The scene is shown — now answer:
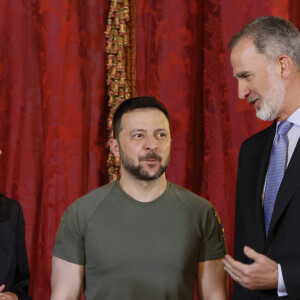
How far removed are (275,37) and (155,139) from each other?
49 centimetres

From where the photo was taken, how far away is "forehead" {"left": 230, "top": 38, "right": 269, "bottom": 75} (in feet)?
5.26

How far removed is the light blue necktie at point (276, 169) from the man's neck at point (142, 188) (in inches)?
14.7

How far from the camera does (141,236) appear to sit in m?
1.71

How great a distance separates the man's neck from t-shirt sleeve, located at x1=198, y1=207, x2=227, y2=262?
182 millimetres

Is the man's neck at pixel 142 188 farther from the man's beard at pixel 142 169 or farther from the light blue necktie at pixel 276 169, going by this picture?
the light blue necktie at pixel 276 169

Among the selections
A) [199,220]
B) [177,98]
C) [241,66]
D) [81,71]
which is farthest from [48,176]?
[241,66]

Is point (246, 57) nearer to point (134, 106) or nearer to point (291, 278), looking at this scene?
point (134, 106)

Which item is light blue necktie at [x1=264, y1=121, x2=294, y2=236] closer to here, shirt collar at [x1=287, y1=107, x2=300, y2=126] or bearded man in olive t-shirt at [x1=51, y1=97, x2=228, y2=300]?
shirt collar at [x1=287, y1=107, x2=300, y2=126]

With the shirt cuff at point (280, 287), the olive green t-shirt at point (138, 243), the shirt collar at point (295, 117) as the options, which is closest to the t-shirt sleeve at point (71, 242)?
the olive green t-shirt at point (138, 243)

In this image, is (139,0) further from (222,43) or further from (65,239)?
(65,239)

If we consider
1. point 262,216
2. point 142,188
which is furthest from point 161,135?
point 262,216

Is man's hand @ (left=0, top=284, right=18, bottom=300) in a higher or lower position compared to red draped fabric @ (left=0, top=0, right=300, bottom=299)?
lower

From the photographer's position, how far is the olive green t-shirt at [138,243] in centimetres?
167

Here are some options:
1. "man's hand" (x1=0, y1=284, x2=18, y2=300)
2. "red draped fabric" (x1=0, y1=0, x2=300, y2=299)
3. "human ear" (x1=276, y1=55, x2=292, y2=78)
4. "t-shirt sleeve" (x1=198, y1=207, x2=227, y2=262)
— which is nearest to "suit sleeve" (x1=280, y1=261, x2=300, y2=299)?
"t-shirt sleeve" (x1=198, y1=207, x2=227, y2=262)
